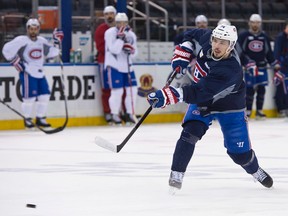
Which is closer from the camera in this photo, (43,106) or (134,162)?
(134,162)

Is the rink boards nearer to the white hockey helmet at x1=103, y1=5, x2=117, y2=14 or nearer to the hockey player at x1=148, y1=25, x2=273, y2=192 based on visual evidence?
the white hockey helmet at x1=103, y1=5, x2=117, y2=14

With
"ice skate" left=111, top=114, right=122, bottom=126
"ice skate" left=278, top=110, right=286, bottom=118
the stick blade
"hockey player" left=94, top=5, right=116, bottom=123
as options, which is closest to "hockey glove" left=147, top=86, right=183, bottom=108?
the stick blade

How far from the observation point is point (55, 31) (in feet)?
39.0

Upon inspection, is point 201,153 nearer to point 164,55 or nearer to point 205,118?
point 205,118

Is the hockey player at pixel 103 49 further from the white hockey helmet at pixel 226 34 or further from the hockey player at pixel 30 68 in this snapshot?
the white hockey helmet at pixel 226 34

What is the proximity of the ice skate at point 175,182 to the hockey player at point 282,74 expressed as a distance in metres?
7.83

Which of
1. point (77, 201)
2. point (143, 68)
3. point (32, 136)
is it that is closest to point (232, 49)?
point (77, 201)

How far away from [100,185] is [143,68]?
23.4 feet

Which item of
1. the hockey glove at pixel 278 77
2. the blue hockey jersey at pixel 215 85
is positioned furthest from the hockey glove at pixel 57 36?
the blue hockey jersey at pixel 215 85

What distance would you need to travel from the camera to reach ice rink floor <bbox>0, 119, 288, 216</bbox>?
494cm

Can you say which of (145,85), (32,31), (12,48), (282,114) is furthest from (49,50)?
(282,114)

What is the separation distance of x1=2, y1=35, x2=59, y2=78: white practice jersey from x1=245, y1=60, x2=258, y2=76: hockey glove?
301 centimetres

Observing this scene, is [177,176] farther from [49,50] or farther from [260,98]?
[260,98]

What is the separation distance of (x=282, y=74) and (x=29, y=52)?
392 cm
